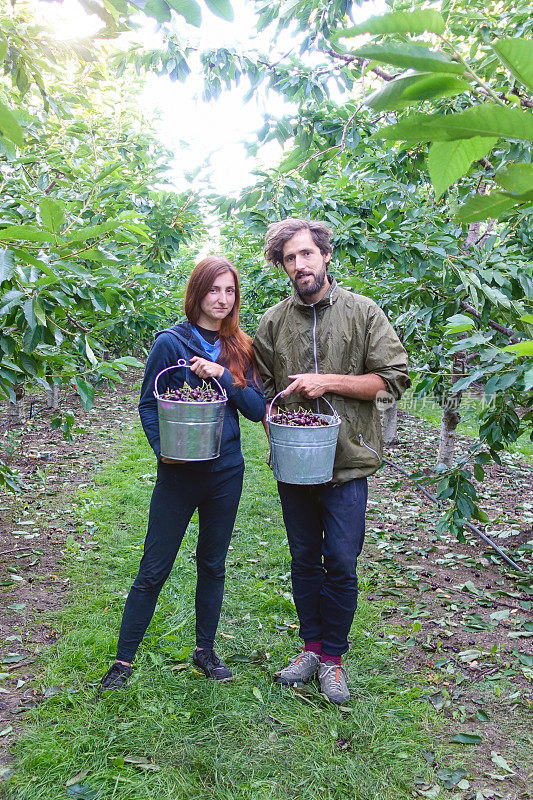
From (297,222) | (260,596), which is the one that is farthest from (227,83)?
(260,596)

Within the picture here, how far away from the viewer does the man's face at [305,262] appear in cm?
279

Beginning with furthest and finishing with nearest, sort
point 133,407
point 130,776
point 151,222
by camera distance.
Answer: point 133,407 → point 151,222 → point 130,776

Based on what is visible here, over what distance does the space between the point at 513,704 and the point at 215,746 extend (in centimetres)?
149

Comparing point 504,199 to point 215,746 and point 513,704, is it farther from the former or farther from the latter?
point 513,704

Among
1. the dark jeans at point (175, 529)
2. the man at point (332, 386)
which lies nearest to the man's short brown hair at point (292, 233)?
the man at point (332, 386)

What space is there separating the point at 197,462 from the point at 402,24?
8.14 feet

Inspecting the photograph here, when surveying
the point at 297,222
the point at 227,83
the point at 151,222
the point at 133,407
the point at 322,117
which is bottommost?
the point at 133,407

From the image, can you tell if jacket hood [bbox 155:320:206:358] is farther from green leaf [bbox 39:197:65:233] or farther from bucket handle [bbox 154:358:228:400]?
green leaf [bbox 39:197:65:233]

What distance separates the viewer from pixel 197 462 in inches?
111

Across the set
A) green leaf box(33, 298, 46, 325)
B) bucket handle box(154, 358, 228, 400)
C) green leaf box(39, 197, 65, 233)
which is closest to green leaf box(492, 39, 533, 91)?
green leaf box(39, 197, 65, 233)

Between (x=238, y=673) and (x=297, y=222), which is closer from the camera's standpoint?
(x=297, y=222)

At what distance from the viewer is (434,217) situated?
3412 mm

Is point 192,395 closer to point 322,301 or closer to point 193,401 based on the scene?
point 193,401

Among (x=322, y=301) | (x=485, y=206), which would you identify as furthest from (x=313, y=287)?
(x=485, y=206)
